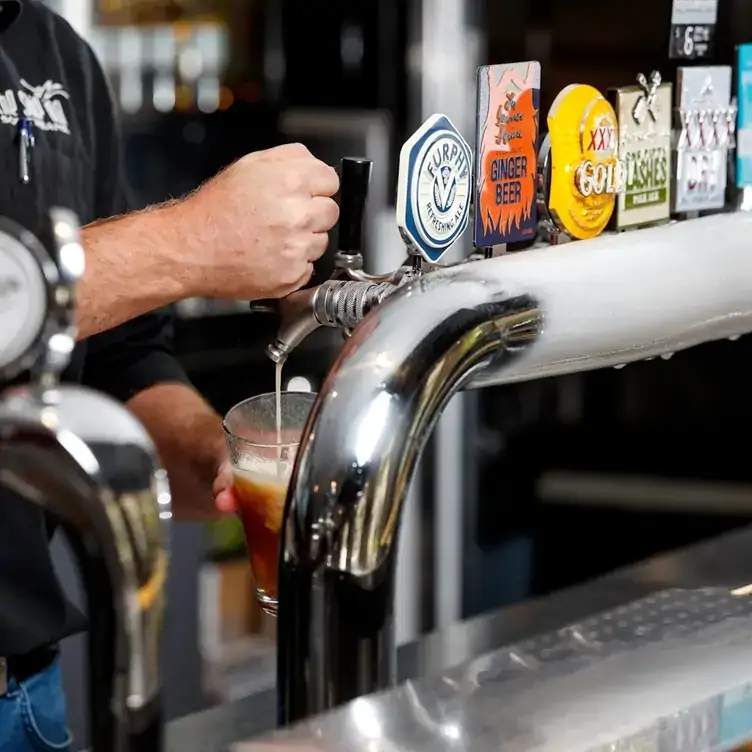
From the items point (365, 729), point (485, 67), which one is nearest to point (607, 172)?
point (485, 67)

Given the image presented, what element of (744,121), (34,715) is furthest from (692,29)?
(34,715)

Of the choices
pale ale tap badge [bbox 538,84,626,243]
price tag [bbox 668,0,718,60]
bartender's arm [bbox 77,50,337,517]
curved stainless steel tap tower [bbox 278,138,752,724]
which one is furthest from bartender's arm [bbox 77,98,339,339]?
price tag [bbox 668,0,718,60]

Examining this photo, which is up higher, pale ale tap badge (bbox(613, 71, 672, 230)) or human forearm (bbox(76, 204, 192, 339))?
pale ale tap badge (bbox(613, 71, 672, 230))

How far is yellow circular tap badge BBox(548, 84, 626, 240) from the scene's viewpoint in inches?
36.5

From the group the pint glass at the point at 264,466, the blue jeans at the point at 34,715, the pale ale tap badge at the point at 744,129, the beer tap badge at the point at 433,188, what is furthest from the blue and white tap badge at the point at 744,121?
the blue jeans at the point at 34,715

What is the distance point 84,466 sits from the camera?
419 millimetres

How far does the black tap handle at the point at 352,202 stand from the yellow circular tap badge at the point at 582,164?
5.0 inches

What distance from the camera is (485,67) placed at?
35.5 inches

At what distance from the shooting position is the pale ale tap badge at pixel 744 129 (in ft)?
3.64

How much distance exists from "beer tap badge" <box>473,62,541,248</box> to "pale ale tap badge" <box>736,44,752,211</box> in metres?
0.25

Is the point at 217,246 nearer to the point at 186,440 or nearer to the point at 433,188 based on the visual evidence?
the point at 433,188

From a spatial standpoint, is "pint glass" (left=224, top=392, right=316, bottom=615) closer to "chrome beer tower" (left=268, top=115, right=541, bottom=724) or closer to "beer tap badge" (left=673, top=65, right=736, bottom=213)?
"chrome beer tower" (left=268, top=115, right=541, bottom=724)

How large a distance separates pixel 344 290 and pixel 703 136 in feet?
1.35

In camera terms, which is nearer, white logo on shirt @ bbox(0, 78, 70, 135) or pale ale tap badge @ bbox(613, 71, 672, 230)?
pale ale tap badge @ bbox(613, 71, 672, 230)
